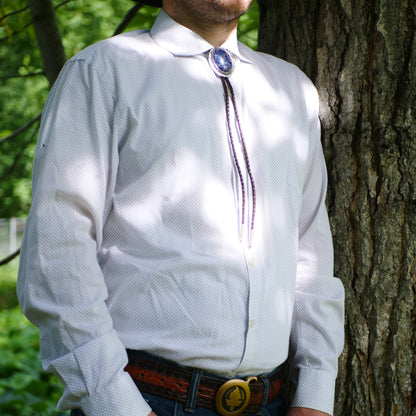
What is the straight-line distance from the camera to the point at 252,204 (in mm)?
1688

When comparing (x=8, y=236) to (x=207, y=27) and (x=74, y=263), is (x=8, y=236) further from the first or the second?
(x=74, y=263)

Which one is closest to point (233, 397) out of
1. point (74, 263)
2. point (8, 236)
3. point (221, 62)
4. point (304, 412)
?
point (304, 412)

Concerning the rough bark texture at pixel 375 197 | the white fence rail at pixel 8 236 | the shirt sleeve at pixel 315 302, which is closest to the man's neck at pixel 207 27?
the shirt sleeve at pixel 315 302

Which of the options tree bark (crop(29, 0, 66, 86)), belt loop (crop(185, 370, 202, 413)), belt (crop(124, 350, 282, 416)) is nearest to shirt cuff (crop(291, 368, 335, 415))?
belt (crop(124, 350, 282, 416))

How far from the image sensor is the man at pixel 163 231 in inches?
58.6

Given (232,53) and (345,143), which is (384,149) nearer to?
(345,143)

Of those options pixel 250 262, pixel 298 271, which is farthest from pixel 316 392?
pixel 250 262

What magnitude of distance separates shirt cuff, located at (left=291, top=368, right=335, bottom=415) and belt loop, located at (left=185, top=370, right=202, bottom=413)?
1.44 ft

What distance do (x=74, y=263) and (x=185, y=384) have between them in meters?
0.45

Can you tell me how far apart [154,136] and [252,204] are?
1.16ft

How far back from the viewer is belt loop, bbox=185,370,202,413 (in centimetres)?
156

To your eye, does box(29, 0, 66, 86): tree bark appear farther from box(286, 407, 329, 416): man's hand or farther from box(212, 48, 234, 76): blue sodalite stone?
box(286, 407, 329, 416): man's hand

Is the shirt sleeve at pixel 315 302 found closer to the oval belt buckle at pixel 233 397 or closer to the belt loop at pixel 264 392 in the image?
the belt loop at pixel 264 392

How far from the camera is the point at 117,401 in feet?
4.79
